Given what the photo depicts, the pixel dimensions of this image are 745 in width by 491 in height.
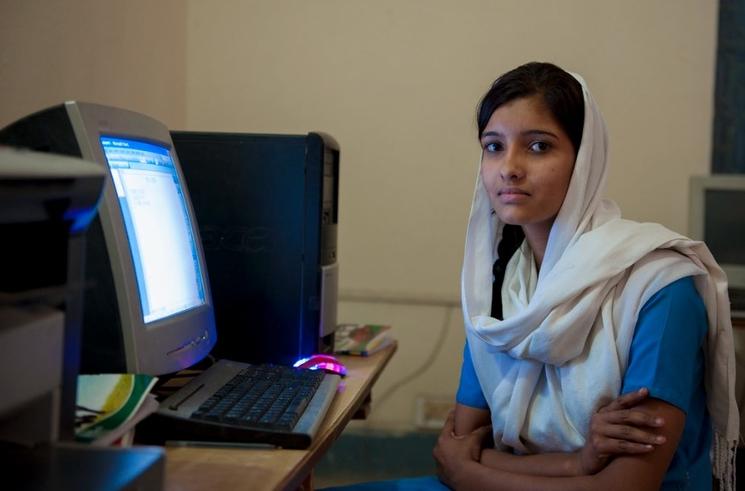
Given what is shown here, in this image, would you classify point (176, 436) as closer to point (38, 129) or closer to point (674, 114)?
point (38, 129)

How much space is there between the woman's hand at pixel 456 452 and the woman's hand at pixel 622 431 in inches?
9.3

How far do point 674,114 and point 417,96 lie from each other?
0.80 meters

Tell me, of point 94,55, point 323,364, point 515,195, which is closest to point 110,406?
point 323,364

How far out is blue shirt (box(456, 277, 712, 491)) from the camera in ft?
3.95

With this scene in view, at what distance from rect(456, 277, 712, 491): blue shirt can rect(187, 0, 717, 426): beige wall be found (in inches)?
52.8

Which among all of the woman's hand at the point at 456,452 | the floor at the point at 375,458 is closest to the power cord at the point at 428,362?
the floor at the point at 375,458

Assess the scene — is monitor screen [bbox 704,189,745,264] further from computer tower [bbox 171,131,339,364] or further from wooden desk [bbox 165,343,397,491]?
wooden desk [bbox 165,343,397,491]

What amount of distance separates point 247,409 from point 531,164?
63cm

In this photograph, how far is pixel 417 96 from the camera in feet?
8.55

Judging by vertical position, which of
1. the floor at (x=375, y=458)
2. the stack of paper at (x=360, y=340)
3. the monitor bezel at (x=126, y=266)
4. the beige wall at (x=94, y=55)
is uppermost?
the beige wall at (x=94, y=55)

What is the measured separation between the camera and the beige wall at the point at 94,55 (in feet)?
5.27

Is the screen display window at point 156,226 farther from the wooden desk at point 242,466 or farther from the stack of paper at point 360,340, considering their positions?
the stack of paper at point 360,340

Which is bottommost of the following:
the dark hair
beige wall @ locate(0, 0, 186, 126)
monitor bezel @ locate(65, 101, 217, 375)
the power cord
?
the power cord

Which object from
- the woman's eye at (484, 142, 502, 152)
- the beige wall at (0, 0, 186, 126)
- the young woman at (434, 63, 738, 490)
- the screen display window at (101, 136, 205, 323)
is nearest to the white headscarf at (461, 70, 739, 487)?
the young woman at (434, 63, 738, 490)
